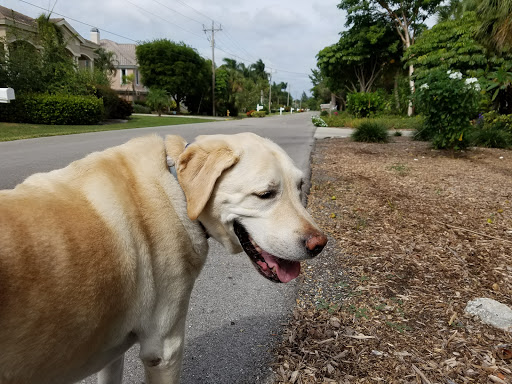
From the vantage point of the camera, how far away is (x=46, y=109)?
1909 cm

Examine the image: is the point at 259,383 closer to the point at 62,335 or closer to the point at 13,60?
the point at 62,335

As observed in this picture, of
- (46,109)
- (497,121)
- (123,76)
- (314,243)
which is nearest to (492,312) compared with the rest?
(314,243)

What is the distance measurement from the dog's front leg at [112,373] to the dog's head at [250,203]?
0.92 metres

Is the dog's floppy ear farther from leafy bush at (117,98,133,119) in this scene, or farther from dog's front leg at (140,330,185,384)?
leafy bush at (117,98,133,119)

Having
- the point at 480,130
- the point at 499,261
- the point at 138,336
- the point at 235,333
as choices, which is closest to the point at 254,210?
the point at 138,336

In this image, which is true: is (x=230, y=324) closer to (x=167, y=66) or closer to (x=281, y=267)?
(x=281, y=267)

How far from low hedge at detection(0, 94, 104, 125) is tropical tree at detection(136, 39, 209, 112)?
2769 cm

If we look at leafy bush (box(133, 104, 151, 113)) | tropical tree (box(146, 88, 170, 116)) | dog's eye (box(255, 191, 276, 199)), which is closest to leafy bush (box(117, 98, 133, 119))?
tropical tree (box(146, 88, 170, 116))

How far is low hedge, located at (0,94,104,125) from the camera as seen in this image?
18.8 m

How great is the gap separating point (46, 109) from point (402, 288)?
21.1 m

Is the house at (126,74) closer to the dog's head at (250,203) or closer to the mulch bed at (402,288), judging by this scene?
the mulch bed at (402,288)

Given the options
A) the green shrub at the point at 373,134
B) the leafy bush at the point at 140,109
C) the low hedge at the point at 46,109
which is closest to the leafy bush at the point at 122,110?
the low hedge at the point at 46,109

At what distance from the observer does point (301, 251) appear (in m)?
1.78

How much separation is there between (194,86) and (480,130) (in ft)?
137
